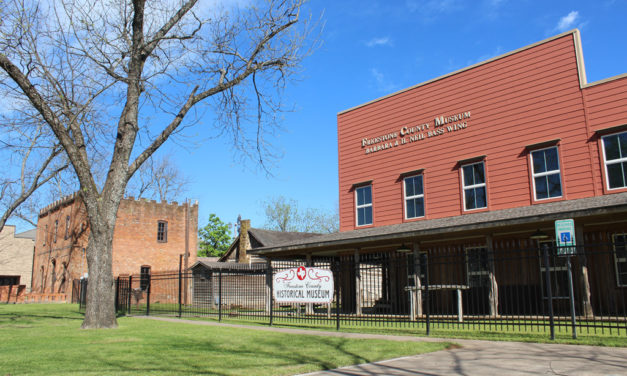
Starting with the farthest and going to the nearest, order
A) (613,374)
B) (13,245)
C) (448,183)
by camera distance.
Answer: (13,245)
(448,183)
(613,374)

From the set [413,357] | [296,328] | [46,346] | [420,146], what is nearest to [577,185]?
[420,146]

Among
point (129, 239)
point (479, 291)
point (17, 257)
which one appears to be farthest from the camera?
point (17, 257)

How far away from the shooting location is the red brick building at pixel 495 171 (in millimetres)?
14672

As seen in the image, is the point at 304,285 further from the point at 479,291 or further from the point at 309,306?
the point at 479,291

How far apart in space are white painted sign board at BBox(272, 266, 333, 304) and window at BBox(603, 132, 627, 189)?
29.1ft

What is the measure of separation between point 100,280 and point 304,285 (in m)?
5.18

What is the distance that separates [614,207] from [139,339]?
1082 centimetres

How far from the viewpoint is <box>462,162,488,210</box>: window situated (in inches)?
695

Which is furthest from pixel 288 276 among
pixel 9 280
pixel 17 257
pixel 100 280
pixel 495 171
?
pixel 9 280

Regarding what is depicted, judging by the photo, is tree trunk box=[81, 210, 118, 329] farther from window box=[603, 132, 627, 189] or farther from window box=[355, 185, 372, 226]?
window box=[603, 132, 627, 189]

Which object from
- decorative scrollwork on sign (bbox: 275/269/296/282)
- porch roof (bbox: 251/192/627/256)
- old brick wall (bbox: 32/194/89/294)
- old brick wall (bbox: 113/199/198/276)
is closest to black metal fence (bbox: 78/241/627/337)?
decorative scrollwork on sign (bbox: 275/269/296/282)

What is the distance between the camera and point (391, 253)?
20094 mm

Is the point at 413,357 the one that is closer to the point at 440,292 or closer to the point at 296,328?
the point at 296,328

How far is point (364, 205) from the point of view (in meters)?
21.3
